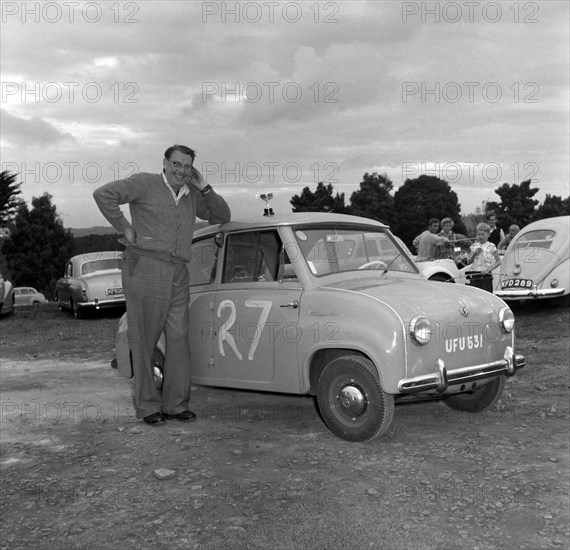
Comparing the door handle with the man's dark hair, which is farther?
the man's dark hair

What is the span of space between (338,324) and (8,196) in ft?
165

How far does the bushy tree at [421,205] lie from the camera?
2203 inches

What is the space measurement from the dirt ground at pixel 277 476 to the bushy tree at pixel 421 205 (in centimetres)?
4896

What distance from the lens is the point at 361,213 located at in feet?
179

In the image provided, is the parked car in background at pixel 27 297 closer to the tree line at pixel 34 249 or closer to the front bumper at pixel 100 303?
the tree line at pixel 34 249

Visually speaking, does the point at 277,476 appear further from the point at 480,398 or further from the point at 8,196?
the point at 8,196

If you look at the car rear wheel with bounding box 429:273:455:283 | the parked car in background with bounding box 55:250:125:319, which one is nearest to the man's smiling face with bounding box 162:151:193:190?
the car rear wheel with bounding box 429:273:455:283

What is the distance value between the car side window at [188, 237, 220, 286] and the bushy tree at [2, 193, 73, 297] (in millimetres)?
53200

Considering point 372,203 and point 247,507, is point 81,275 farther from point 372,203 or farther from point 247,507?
point 372,203

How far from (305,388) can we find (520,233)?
9801 millimetres

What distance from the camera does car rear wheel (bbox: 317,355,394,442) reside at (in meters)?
5.41

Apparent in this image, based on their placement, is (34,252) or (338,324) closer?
(338,324)

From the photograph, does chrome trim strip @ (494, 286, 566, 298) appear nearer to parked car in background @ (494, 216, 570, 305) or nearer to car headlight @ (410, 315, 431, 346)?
parked car in background @ (494, 216, 570, 305)

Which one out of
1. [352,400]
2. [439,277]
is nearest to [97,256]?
[439,277]
